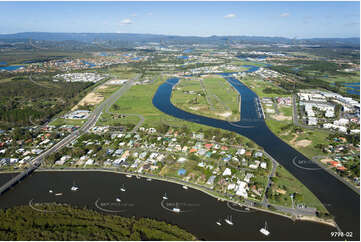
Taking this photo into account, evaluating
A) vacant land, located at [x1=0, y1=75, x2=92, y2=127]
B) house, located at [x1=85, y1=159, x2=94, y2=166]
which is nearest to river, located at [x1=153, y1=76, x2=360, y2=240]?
house, located at [x1=85, y1=159, x2=94, y2=166]

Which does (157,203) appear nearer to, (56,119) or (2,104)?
(56,119)

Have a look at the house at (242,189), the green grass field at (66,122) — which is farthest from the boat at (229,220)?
the green grass field at (66,122)

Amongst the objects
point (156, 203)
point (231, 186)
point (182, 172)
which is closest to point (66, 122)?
point (182, 172)

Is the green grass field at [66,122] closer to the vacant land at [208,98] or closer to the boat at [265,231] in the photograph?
the vacant land at [208,98]

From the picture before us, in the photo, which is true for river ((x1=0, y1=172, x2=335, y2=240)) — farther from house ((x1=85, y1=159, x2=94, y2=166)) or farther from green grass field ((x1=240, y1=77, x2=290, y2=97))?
green grass field ((x1=240, y1=77, x2=290, y2=97))

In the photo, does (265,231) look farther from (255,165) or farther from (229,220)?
(255,165)
